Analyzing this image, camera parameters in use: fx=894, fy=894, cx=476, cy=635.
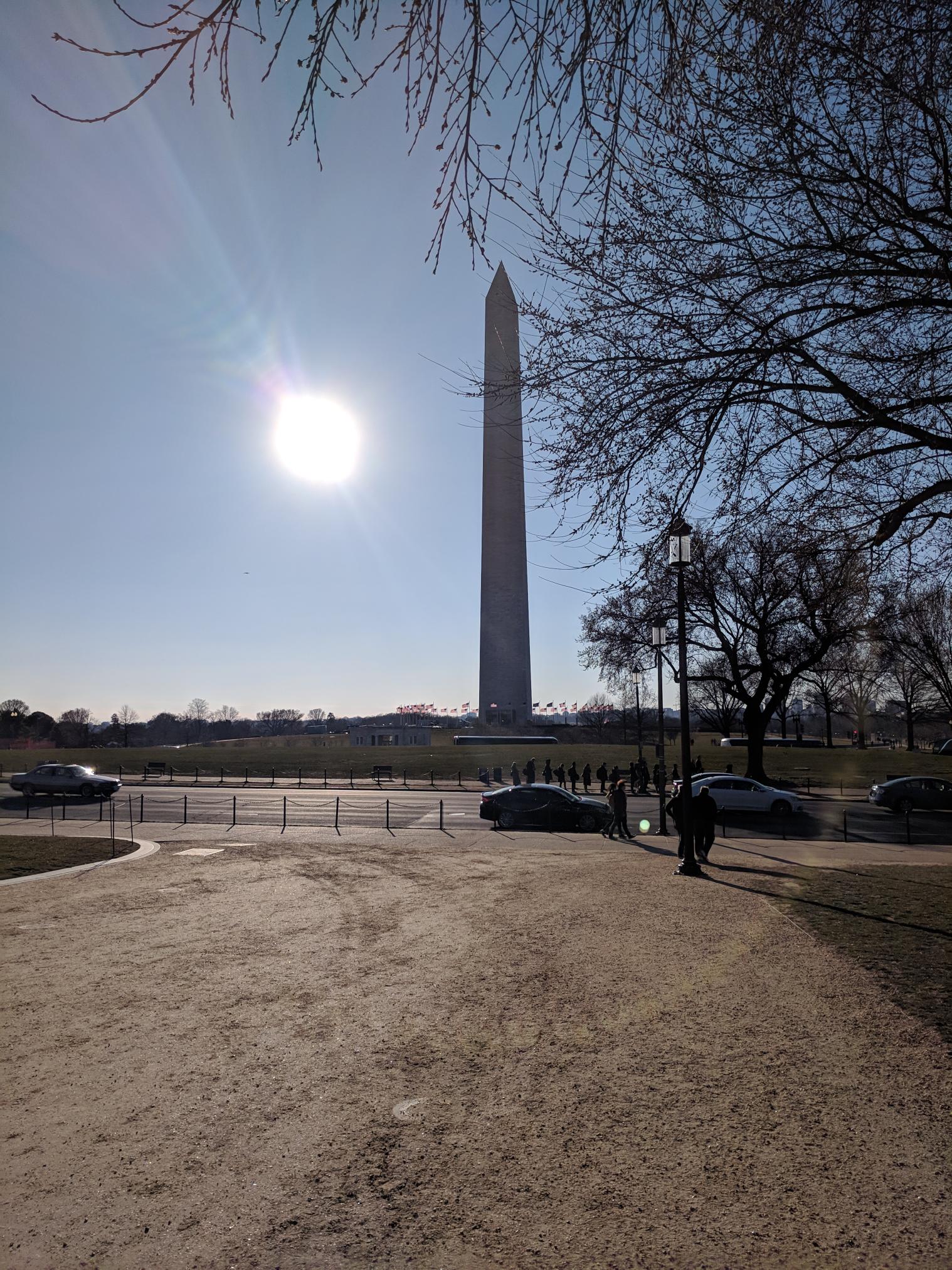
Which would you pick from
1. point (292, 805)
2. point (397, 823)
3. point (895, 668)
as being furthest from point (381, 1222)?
point (895, 668)

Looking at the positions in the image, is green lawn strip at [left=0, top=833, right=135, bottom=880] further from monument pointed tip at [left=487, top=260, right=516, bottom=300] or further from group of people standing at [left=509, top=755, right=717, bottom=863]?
monument pointed tip at [left=487, top=260, right=516, bottom=300]

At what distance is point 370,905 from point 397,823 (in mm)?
12184

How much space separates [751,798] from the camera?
89.6ft

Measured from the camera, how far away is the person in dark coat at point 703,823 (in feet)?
52.6

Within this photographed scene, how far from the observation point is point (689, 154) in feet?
22.9

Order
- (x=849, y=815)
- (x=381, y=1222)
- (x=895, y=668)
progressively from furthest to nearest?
(x=895, y=668)
(x=849, y=815)
(x=381, y=1222)

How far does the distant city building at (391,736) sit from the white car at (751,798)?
167 feet

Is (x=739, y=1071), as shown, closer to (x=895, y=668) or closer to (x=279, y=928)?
(x=279, y=928)

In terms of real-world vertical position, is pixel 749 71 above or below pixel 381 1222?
above

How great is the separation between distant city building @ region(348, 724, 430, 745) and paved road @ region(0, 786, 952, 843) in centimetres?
4372

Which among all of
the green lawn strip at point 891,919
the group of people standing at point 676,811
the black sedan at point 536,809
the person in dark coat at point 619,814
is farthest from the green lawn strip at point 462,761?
the green lawn strip at point 891,919

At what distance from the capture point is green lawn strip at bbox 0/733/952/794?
4575 cm

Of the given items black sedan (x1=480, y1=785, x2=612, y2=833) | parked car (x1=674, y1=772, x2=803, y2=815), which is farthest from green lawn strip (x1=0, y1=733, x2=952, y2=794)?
black sedan (x1=480, y1=785, x2=612, y2=833)

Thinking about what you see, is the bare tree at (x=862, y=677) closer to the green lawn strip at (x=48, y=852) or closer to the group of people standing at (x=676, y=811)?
the group of people standing at (x=676, y=811)
